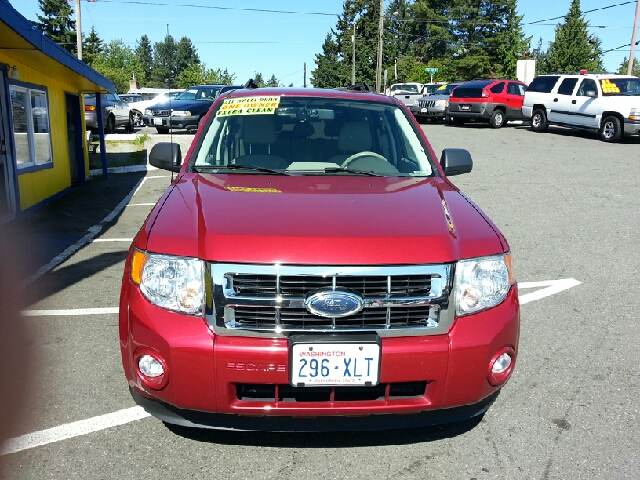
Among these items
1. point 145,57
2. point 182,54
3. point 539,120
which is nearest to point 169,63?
point 539,120

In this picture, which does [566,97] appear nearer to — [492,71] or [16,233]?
[16,233]

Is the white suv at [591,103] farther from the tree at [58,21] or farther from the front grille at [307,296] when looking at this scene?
the tree at [58,21]

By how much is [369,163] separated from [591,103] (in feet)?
56.4

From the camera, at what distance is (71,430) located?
10.2 ft

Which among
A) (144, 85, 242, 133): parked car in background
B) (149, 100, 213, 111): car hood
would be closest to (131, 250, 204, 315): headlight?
(144, 85, 242, 133): parked car in background

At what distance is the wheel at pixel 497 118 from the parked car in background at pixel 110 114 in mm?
14406

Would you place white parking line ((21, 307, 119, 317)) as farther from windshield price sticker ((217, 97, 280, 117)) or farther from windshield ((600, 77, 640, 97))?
windshield ((600, 77, 640, 97))

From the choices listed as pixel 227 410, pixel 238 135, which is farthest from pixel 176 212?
pixel 238 135

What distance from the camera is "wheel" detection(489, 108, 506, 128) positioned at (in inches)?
925

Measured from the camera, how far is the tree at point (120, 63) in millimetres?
74625

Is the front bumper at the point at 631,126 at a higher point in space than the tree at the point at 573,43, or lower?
lower

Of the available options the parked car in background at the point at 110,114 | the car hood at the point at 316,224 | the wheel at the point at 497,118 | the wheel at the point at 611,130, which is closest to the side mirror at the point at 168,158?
the car hood at the point at 316,224

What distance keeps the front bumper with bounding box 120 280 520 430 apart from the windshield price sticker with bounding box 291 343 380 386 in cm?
4

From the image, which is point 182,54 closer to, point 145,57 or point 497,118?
point 497,118
